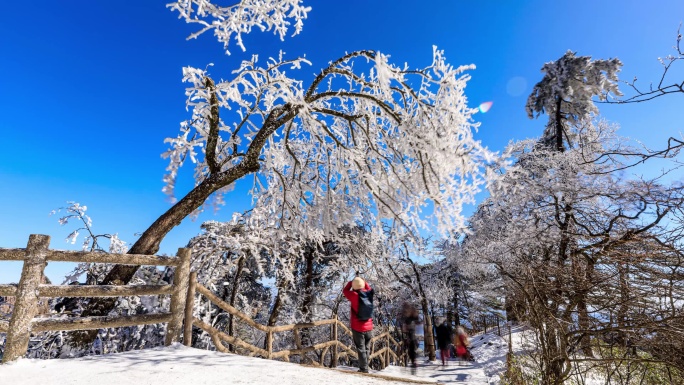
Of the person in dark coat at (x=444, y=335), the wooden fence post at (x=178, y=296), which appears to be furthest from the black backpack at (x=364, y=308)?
the person in dark coat at (x=444, y=335)

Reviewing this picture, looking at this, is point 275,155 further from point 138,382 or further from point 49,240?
point 138,382

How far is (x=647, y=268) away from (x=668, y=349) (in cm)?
110

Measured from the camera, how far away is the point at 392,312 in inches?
870

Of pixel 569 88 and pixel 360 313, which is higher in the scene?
pixel 569 88

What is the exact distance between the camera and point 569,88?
14.6 m

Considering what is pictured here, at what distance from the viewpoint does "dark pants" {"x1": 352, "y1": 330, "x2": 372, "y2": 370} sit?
6.12 m

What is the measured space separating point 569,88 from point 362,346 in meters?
14.9

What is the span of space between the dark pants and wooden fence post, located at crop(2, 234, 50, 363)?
4790 millimetres

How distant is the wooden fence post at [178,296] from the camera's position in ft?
16.2

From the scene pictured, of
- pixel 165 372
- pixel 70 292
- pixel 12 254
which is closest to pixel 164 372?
pixel 165 372

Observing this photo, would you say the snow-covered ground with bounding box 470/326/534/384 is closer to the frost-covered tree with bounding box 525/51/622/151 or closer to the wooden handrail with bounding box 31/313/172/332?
the frost-covered tree with bounding box 525/51/622/151

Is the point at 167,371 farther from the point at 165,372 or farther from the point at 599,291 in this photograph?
the point at 599,291

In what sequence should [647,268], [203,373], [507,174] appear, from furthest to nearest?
[507,174], [203,373], [647,268]

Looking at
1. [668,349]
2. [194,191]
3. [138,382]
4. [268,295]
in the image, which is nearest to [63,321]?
[138,382]
